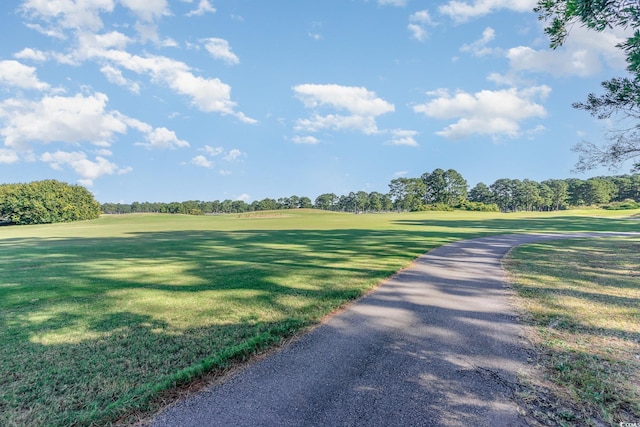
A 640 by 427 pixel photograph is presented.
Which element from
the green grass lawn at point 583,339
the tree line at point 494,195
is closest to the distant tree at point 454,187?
the tree line at point 494,195

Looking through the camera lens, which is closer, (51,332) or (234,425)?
(234,425)

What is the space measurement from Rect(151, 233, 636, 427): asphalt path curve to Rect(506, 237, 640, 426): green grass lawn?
35 centimetres

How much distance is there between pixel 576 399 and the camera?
315 centimetres

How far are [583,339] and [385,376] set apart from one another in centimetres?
356

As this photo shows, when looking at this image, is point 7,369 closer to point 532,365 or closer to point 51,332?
point 51,332

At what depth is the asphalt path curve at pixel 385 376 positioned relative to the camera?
2.92 meters

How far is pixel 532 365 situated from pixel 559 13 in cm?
878

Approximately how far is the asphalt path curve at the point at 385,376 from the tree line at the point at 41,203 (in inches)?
3455

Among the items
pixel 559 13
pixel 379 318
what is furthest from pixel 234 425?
pixel 559 13

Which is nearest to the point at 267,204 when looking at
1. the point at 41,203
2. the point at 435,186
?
the point at 435,186

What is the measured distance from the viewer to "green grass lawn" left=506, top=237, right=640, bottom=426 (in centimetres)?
306

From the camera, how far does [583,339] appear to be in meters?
4.64

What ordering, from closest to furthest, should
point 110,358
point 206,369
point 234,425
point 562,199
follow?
1. point 234,425
2. point 206,369
3. point 110,358
4. point 562,199

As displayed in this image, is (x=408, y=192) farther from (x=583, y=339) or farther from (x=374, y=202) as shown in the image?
(x=583, y=339)
